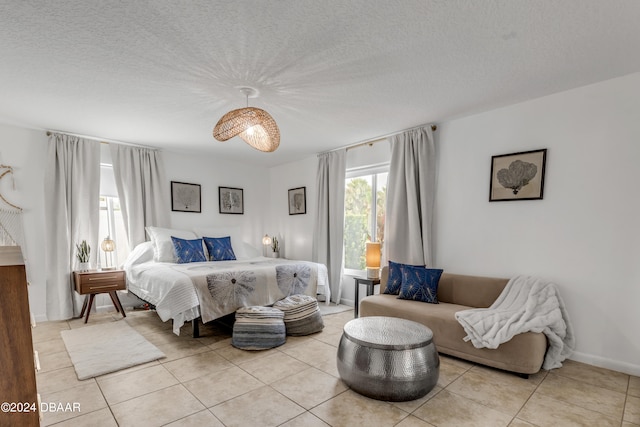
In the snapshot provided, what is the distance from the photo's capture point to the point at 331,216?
4.75m

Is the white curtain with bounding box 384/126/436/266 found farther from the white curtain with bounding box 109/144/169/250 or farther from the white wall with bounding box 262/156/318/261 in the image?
the white curtain with bounding box 109/144/169/250

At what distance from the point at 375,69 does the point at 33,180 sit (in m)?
4.22

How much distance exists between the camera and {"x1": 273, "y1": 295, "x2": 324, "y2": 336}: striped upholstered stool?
332 centimetres

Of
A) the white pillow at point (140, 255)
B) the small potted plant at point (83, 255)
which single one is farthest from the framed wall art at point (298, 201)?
the small potted plant at point (83, 255)

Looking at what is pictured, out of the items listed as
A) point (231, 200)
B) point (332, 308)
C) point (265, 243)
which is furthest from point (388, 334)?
point (231, 200)

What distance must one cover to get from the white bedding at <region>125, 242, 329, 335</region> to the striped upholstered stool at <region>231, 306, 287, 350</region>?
0.26 metres

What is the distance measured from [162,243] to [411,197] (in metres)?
3.33

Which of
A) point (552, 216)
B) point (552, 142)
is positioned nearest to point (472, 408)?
point (552, 216)

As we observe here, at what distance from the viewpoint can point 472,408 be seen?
200 centimetres

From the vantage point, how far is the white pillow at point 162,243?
163 inches

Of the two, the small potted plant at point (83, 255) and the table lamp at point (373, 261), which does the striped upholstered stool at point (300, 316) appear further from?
the small potted plant at point (83, 255)

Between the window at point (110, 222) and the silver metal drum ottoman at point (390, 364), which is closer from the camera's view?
the silver metal drum ottoman at point (390, 364)

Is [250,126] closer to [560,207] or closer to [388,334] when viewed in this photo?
[388,334]

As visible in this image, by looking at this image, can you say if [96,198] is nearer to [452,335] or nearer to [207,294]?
[207,294]
